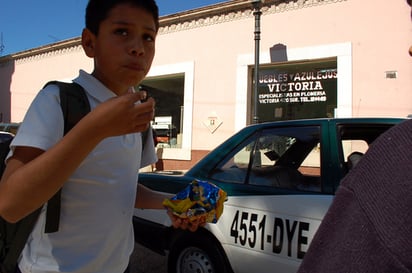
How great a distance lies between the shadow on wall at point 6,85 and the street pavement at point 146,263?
14369 mm

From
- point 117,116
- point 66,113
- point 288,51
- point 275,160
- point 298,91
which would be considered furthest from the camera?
point 298,91

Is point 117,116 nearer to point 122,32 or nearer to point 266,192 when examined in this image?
point 122,32

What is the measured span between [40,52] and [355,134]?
14.7 m

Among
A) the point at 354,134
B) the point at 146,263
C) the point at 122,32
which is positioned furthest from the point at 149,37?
the point at 146,263

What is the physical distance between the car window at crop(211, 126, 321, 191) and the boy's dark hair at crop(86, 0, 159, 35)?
72.3 inches

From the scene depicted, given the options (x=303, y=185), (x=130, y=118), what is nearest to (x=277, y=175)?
(x=303, y=185)

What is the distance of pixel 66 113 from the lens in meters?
0.97

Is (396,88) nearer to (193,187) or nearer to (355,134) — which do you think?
(355,134)

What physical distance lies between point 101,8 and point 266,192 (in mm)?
1859

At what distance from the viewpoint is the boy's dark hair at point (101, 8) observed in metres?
1.12

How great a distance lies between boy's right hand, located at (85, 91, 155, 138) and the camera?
32.4 inches

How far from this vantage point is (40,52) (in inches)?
584

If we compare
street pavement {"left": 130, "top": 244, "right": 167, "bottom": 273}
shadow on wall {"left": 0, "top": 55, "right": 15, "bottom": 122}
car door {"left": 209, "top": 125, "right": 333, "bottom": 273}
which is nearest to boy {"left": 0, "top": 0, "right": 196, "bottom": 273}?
car door {"left": 209, "top": 125, "right": 333, "bottom": 273}

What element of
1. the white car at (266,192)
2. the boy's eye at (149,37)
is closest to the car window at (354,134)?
the white car at (266,192)
